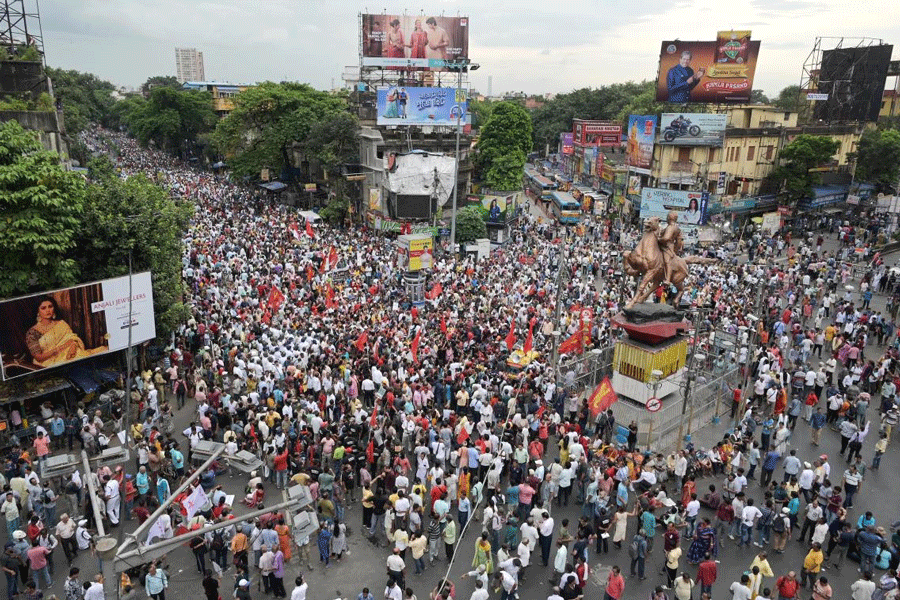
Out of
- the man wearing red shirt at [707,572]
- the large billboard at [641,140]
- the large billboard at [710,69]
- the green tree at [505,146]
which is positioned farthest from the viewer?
the green tree at [505,146]

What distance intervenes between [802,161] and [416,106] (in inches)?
1044

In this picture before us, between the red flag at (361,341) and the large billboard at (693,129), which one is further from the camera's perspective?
the large billboard at (693,129)

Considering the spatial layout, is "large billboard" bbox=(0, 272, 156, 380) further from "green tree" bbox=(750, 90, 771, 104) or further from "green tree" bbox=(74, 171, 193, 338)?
"green tree" bbox=(750, 90, 771, 104)

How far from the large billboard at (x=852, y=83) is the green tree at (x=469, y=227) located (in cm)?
2904

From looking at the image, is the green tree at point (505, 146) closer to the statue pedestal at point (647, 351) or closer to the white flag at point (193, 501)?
the statue pedestal at point (647, 351)

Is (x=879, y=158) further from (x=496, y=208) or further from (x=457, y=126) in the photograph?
(x=457, y=126)

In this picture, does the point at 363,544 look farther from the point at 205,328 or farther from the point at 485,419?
the point at 205,328

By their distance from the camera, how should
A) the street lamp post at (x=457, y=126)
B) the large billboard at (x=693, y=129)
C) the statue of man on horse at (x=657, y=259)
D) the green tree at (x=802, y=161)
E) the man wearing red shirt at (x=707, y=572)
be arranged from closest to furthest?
the man wearing red shirt at (x=707, y=572)
the statue of man on horse at (x=657, y=259)
the street lamp post at (x=457, y=126)
the large billboard at (x=693, y=129)
the green tree at (x=802, y=161)

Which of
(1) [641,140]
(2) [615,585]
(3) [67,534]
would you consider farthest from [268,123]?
(2) [615,585]

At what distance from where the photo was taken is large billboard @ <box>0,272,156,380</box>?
15.4 metres

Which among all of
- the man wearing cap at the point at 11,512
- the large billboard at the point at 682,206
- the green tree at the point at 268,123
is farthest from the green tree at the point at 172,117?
the man wearing cap at the point at 11,512

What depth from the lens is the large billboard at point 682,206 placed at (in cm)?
3838

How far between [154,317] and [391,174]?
2375cm

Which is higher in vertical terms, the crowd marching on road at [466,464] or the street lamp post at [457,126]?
the street lamp post at [457,126]
